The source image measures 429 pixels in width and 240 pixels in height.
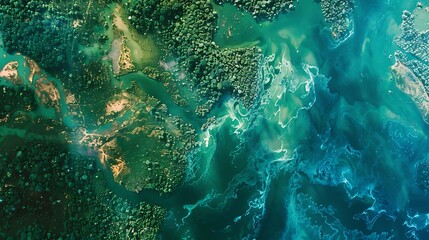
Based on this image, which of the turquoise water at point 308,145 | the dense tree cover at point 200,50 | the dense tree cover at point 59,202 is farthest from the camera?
the turquoise water at point 308,145

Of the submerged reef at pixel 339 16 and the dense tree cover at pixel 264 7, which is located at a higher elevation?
the dense tree cover at pixel 264 7

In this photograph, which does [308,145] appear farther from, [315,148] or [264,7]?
[264,7]

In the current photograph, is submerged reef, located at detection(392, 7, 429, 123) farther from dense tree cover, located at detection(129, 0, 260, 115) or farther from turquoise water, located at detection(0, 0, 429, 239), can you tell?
dense tree cover, located at detection(129, 0, 260, 115)

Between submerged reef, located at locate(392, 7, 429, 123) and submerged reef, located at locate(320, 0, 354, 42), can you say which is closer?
submerged reef, located at locate(320, 0, 354, 42)

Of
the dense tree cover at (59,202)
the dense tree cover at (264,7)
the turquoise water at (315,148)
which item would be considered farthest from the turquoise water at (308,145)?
the dense tree cover at (59,202)

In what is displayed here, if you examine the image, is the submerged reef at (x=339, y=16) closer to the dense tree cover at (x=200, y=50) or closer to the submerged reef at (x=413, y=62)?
the submerged reef at (x=413, y=62)

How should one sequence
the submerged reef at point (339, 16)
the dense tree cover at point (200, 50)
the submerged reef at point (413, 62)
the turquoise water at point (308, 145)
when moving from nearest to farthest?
1. the dense tree cover at point (200, 50)
2. the turquoise water at point (308, 145)
3. the submerged reef at point (339, 16)
4. the submerged reef at point (413, 62)

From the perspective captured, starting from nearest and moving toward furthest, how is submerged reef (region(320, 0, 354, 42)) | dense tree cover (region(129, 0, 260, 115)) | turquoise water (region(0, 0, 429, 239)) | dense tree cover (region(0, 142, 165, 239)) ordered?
dense tree cover (region(0, 142, 165, 239)) < dense tree cover (region(129, 0, 260, 115)) < turquoise water (region(0, 0, 429, 239)) < submerged reef (region(320, 0, 354, 42))

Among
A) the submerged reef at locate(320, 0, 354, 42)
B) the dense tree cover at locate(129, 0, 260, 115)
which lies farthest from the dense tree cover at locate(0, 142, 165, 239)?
the submerged reef at locate(320, 0, 354, 42)

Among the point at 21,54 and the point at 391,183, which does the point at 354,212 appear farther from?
the point at 21,54

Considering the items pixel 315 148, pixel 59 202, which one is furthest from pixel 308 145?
pixel 59 202
